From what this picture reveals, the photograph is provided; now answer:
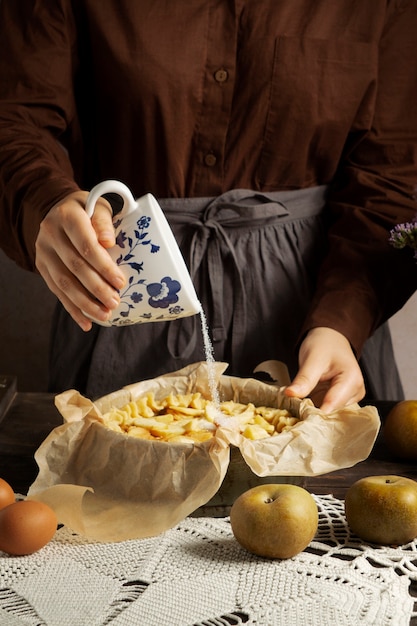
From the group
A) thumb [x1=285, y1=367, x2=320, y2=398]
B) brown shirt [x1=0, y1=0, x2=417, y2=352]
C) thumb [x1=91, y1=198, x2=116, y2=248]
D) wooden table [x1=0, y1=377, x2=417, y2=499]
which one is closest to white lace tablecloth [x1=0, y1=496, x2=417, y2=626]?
wooden table [x1=0, y1=377, x2=417, y2=499]

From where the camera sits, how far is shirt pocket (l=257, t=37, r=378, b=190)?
1664 millimetres

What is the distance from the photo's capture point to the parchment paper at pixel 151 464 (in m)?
1.11

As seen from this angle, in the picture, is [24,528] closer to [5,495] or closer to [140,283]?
[5,495]

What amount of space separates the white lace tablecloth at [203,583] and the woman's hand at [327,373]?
30cm

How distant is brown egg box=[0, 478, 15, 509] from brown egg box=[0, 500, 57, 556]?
2.4 inches

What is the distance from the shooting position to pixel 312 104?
5.52 feet

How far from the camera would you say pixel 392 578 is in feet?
3.17

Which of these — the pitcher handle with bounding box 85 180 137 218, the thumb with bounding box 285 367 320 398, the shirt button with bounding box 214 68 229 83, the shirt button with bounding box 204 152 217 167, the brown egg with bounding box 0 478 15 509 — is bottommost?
the brown egg with bounding box 0 478 15 509

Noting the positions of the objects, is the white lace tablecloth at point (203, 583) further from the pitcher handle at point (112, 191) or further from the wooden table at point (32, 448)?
the pitcher handle at point (112, 191)

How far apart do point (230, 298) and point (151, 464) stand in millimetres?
633

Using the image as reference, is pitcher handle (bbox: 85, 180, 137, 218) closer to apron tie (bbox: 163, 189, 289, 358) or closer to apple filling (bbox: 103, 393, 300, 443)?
apple filling (bbox: 103, 393, 300, 443)

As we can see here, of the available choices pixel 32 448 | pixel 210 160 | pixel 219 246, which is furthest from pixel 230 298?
pixel 32 448

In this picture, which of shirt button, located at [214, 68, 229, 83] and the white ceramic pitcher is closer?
the white ceramic pitcher

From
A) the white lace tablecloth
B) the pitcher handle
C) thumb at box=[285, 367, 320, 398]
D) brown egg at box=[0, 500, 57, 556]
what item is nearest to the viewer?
the white lace tablecloth
